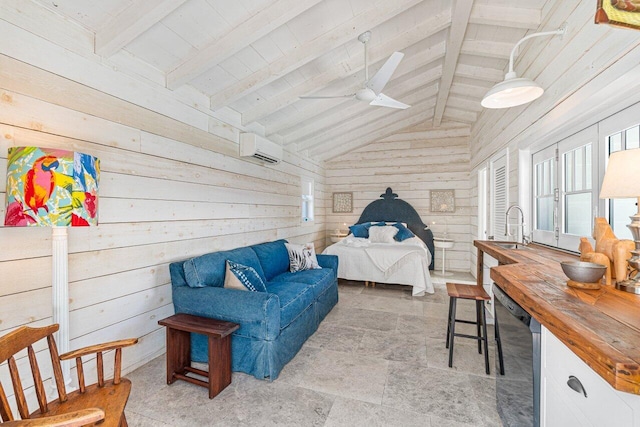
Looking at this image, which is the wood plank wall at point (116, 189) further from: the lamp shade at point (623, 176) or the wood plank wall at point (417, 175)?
the wood plank wall at point (417, 175)

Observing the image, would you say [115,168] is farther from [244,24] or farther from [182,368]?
[182,368]

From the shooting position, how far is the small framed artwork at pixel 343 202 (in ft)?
22.3

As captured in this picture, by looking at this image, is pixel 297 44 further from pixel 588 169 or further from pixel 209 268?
pixel 588 169

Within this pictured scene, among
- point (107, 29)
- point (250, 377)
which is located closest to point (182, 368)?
point (250, 377)

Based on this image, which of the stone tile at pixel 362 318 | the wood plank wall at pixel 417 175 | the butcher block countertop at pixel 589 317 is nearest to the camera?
the butcher block countertop at pixel 589 317

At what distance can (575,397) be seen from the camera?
97cm

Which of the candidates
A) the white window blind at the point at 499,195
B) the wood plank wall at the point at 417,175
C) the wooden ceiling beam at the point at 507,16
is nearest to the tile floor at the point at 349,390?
the white window blind at the point at 499,195

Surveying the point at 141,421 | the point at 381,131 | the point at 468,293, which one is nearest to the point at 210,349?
the point at 141,421

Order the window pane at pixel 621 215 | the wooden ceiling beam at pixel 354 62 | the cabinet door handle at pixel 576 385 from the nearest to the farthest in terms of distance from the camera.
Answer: the cabinet door handle at pixel 576 385, the window pane at pixel 621 215, the wooden ceiling beam at pixel 354 62

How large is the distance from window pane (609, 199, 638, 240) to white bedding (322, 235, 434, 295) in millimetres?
2669

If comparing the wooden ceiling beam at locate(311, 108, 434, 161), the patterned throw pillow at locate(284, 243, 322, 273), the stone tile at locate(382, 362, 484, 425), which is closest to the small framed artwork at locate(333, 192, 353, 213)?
the wooden ceiling beam at locate(311, 108, 434, 161)

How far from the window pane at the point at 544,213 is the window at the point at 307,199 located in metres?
3.75

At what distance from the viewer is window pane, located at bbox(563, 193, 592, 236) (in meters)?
2.08

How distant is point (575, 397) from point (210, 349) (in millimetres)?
1985
